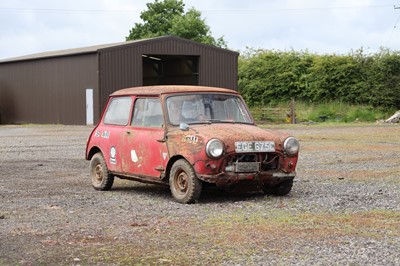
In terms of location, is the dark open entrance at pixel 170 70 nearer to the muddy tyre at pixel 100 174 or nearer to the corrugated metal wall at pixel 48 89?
the corrugated metal wall at pixel 48 89

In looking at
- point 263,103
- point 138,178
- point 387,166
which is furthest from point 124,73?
point 138,178

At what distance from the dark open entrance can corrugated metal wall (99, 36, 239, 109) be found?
0.70 m

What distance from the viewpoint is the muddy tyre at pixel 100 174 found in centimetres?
1150

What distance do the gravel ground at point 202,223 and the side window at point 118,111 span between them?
1142 mm

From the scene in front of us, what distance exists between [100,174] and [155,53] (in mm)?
28174

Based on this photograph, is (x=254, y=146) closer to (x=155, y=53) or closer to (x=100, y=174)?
(x=100, y=174)

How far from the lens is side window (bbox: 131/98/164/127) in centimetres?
1062

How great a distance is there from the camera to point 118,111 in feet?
38.2

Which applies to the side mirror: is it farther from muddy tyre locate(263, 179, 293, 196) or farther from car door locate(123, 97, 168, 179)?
muddy tyre locate(263, 179, 293, 196)

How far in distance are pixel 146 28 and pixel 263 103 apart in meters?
28.6

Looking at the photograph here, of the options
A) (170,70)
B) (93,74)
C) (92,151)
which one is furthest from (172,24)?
(92,151)

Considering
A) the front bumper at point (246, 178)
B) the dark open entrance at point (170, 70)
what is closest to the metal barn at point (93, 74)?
the dark open entrance at point (170, 70)

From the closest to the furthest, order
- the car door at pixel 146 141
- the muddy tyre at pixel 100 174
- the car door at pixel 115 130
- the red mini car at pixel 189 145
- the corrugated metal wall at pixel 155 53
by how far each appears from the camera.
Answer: the red mini car at pixel 189 145, the car door at pixel 146 141, the car door at pixel 115 130, the muddy tyre at pixel 100 174, the corrugated metal wall at pixel 155 53

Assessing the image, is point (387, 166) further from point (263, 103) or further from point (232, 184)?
point (263, 103)
